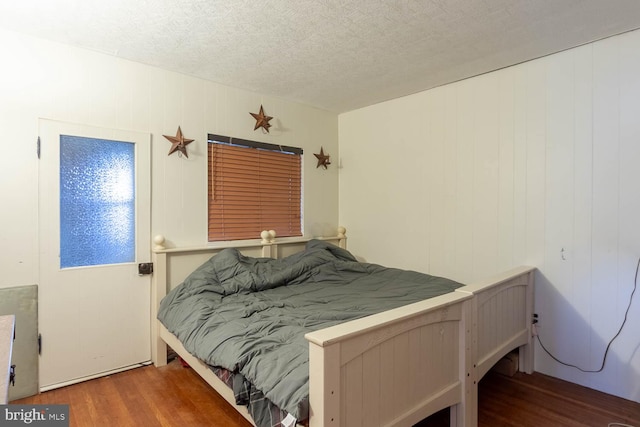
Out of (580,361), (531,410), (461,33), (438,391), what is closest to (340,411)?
(438,391)

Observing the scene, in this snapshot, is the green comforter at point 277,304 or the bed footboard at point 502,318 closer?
the green comforter at point 277,304

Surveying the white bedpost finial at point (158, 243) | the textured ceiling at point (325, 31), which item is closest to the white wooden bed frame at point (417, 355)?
the white bedpost finial at point (158, 243)

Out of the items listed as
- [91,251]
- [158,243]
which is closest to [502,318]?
[158,243]

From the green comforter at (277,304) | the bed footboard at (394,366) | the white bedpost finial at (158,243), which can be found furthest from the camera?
the white bedpost finial at (158,243)

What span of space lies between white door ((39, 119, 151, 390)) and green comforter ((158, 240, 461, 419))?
1.13ft

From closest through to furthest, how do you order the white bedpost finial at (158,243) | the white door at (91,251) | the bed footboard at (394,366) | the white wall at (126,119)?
the bed footboard at (394,366) → the white wall at (126,119) → the white door at (91,251) → the white bedpost finial at (158,243)

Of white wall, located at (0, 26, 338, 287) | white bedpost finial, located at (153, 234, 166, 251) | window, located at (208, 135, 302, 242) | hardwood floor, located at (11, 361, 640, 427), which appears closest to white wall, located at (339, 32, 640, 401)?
hardwood floor, located at (11, 361, 640, 427)

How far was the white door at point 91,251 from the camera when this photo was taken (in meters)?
2.22

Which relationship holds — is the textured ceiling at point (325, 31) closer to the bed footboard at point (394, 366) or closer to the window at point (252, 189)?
the window at point (252, 189)

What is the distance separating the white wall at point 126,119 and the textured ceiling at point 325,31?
14 cm

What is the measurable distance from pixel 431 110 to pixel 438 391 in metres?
2.35

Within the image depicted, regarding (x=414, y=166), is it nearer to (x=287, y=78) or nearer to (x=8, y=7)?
(x=287, y=78)

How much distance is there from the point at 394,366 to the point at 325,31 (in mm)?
1899

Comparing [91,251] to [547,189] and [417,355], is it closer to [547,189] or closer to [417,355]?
[417,355]
